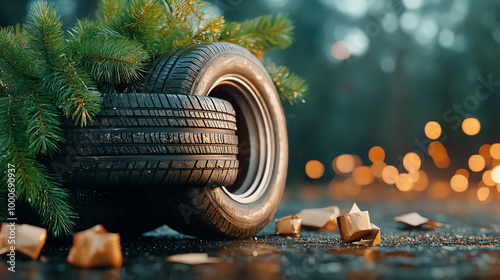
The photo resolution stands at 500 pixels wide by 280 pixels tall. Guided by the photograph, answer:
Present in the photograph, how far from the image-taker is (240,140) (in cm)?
228

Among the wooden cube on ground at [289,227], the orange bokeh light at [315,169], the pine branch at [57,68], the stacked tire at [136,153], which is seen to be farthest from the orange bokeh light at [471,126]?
the pine branch at [57,68]

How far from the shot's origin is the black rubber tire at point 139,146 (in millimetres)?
1490

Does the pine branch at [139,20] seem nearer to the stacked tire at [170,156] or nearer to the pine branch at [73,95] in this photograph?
the stacked tire at [170,156]

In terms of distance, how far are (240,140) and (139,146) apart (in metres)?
0.82

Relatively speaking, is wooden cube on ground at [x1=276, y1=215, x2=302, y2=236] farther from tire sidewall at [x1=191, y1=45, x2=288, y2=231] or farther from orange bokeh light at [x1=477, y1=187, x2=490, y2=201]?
orange bokeh light at [x1=477, y1=187, x2=490, y2=201]

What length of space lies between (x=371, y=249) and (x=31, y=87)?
4.13 ft

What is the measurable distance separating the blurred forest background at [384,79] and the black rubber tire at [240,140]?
4594mm

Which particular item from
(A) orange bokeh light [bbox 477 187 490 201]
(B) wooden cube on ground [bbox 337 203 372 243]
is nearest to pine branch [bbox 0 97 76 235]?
(B) wooden cube on ground [bbox 337 203 372 243]

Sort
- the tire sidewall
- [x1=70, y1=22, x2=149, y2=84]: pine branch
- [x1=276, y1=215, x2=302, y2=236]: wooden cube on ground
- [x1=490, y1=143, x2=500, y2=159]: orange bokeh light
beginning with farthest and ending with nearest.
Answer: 1. [x1=490, y1=143, x2=500, y2=159]: orange bokeh light
2. [x1=276, y1=215, x2=302, y2=236]: wooden cube on ground
3. the tire sidewall
4. [x1=70, y1=22, x2=149, y2=84]: pine branch

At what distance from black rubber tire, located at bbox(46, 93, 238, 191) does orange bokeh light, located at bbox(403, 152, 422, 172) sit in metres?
6.21

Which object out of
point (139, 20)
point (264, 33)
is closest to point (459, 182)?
point (264, 33)

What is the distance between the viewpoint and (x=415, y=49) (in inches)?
290

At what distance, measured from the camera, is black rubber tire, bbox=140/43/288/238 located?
1694 millimetres

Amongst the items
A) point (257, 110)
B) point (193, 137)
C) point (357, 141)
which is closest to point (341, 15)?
point (357, 141)
